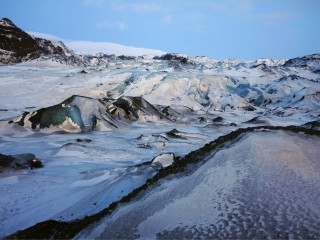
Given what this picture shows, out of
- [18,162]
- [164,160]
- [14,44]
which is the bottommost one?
[18,162]

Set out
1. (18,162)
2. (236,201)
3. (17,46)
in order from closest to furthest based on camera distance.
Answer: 1. (236,201)
2. (18,162)
3. (17,46)

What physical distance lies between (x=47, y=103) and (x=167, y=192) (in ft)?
63.3

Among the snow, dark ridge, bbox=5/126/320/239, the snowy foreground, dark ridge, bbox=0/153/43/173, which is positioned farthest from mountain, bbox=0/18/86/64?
dark ridge, bbox=5/126/320/239

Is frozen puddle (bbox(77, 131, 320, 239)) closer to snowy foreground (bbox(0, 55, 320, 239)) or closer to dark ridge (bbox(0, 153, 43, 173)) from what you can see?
snowy foreground (bbox(0, 55, 320, 239))

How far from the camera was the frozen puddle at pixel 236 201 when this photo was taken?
294 centimetres

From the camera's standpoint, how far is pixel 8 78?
26.5 meters

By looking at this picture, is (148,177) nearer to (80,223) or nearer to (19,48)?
(80,223)

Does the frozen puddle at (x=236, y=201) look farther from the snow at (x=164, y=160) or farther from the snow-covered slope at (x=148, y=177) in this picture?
the snow at (x=164, y=160)

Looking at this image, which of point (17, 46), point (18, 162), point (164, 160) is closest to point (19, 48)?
point (17, 46)

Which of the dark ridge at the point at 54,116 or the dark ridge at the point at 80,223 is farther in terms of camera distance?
the dark ridge at the point at 54,116

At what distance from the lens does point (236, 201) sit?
3.41m

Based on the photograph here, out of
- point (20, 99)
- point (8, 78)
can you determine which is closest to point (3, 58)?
point (8, 78)

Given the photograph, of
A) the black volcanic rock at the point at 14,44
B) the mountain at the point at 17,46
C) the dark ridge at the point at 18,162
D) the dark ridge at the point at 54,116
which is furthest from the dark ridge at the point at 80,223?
the black volcanic rock at the point at 14,44

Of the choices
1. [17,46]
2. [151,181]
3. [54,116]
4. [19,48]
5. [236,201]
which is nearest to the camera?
[236,201]
